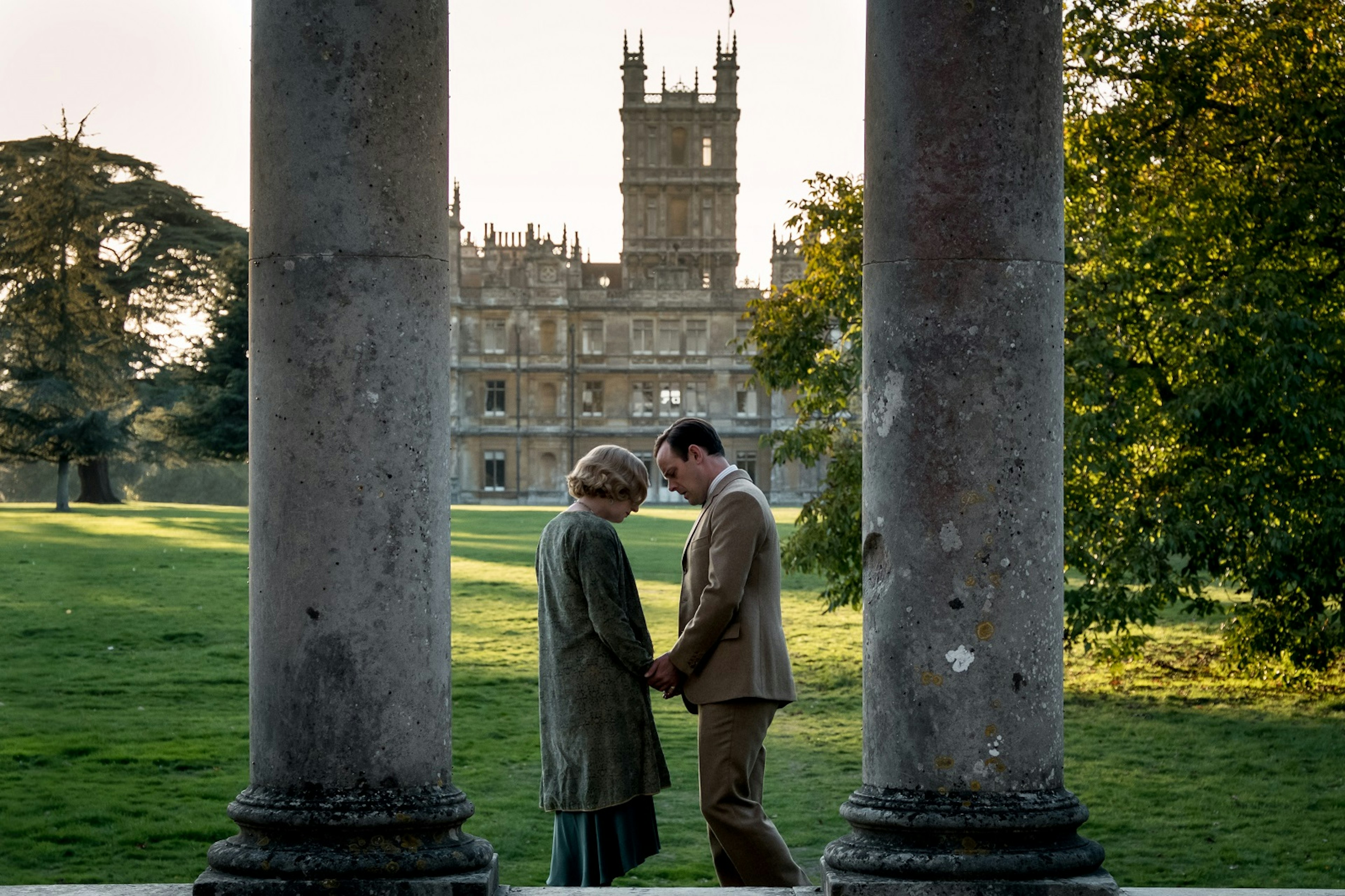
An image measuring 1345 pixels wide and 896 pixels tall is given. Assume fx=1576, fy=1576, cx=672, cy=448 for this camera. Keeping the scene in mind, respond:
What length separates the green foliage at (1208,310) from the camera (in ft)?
31.1

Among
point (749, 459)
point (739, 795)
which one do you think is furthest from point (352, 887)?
point (749, 459)

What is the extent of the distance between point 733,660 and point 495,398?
206ft

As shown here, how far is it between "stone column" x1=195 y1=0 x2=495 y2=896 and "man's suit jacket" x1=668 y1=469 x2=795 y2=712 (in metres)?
0.87

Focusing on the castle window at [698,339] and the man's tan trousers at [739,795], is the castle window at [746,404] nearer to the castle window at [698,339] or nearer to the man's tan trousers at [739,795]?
the castle window at [698,339]

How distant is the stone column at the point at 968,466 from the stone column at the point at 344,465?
3.33ft

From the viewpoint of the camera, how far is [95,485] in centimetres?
4066

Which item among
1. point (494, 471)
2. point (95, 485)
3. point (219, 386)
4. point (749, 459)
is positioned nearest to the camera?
point (219, 386)

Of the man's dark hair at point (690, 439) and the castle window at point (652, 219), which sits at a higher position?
the castle window at point (652, 219)

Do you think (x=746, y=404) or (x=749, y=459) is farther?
(x=746, y=404)

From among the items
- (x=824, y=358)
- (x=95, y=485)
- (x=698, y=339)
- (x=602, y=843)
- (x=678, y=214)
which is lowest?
(x=602, y=843)

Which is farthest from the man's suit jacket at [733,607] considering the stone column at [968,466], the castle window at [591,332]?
the castle window at [591,332]

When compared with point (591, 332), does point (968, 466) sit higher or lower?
lower

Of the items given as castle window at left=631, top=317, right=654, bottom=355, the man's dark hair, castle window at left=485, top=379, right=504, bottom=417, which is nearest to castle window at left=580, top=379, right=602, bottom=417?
castle window at left=631, top=317, right=654, bottom=355

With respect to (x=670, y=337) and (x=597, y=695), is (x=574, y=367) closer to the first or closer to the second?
(x=670, y=337)
